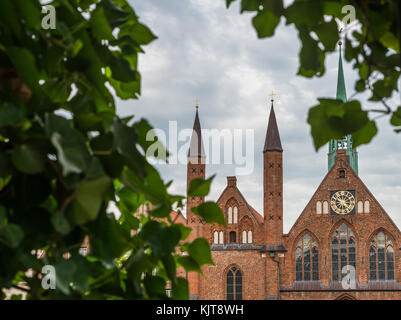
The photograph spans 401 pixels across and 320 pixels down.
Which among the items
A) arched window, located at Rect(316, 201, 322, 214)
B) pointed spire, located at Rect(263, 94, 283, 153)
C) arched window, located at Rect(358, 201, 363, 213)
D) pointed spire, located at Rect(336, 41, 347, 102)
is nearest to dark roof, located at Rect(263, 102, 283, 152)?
pointed spire, located at Rect(263, 94, 283, 153)

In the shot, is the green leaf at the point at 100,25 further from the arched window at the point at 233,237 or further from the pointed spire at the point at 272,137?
the pointed spire at the point at 272,137

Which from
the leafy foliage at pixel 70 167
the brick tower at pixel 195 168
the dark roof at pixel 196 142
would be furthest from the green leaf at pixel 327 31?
the dark roof at pixel 196 142

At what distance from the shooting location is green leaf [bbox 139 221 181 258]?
0.72 meters

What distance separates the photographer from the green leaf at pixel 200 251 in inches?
34.1

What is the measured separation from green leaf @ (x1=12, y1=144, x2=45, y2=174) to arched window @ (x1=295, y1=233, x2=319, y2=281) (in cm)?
2467

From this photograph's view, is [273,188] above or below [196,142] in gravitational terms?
below

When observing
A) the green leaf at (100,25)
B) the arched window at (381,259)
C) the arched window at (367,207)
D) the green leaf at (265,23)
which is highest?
the arched window at (367,207)

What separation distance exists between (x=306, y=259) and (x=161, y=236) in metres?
24.6

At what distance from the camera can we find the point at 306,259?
24.4 metres

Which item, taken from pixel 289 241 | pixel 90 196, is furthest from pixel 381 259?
Answer: pixel 90 196

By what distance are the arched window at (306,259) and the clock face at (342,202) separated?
1.87 meters

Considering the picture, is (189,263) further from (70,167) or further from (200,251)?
(70,167)

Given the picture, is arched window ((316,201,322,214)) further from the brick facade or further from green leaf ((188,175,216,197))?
green leaf ((188,175,216,197))
